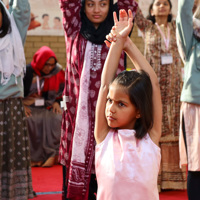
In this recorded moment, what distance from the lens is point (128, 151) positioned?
1765 mm

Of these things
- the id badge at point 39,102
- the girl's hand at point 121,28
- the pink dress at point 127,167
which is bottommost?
the id badge at point 39,102

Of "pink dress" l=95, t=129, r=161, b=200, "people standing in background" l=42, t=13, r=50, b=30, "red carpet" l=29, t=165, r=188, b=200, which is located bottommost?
"red carpet" l=29, t=165, r=188, b=200

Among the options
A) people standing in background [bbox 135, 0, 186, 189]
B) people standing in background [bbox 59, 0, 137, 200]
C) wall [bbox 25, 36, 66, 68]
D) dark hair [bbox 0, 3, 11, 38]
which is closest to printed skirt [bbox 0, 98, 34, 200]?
people standing in background [bbox 59, 0, 137, 200]

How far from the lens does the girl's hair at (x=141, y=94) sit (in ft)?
5.90

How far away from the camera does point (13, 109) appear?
3.05 meters

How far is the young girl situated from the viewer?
1.74 meters

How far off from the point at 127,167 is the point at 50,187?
2.44 metres

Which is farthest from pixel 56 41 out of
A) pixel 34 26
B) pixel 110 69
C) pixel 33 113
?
pixel 110 69

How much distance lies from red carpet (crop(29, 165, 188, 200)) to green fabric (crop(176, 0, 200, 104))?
4.09ft

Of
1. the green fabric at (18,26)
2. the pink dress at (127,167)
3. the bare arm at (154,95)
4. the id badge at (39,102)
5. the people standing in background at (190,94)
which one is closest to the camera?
the pink dress at (127,167)

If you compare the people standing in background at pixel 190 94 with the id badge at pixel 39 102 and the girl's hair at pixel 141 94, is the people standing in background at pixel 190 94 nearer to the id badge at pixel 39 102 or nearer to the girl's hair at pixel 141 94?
the girl's hair at pixel 141 94

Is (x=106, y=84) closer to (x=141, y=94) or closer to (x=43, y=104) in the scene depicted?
(x=141, y=94)

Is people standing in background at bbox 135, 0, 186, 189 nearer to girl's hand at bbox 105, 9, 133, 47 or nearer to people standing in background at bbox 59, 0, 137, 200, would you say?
people standing in background at bbox 59, 0, 137, 200

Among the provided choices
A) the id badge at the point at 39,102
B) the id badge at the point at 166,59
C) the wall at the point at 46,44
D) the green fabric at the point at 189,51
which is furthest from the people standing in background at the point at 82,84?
the wall at the point at 46,44
